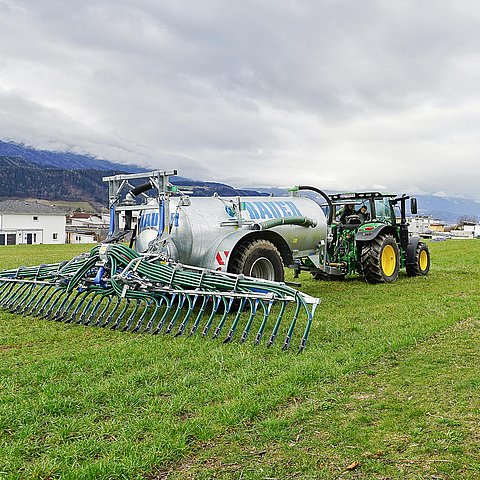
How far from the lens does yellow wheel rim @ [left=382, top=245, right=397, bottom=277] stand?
12500 millimetres

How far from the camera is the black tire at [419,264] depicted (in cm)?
1352

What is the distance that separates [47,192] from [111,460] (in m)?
183

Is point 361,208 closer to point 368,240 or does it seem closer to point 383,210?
point 383,210

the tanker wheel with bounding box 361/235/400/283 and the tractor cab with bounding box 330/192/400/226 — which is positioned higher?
the tractor cab with bounding box 330/192/400/226

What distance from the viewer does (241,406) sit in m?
4.21

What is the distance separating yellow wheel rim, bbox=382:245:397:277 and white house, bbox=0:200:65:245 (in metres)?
61.5

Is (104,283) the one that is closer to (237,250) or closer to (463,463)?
(237,250)

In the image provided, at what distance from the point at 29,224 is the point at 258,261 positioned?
67.0 metres

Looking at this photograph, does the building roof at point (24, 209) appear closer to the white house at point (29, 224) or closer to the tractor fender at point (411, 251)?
the white house at point (29, 224)

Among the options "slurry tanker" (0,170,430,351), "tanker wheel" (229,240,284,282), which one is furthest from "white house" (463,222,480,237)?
"tanker wheel" (229,240,284,282)

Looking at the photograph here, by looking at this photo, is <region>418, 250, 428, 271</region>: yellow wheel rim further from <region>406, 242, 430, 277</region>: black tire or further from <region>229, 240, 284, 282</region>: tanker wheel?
<region>229, 240, 284, 282</region>: tanker wheel

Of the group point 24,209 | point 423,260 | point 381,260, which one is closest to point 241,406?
point 381,260

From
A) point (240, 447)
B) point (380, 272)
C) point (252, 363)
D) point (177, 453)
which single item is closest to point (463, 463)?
point (240, 447)

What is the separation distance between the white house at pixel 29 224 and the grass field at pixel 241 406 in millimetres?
65250
